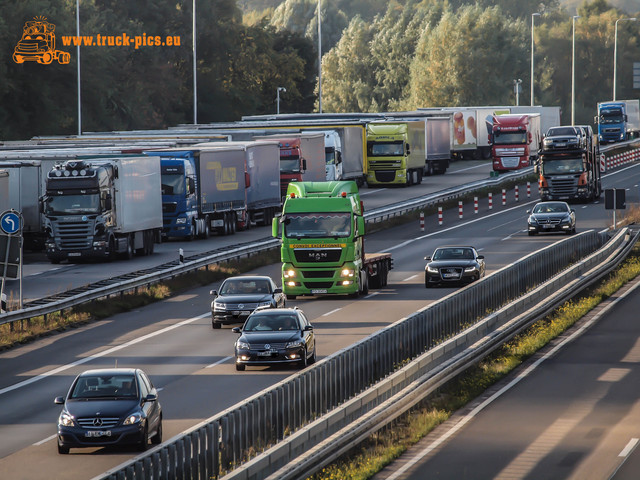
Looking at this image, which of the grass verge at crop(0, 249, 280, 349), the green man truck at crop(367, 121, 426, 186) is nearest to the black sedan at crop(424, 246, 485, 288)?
the grass verge at crop(0, 249, 280, 349)

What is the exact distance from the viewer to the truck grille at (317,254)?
129ft

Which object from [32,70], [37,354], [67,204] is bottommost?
[37,354]

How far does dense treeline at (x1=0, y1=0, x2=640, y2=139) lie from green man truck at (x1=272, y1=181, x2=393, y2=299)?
57.4 metres

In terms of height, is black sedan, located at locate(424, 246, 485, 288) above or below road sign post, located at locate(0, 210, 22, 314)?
below

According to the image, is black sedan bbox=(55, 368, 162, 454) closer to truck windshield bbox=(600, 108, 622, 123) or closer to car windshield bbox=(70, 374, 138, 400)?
car windshield bbox=(70, 374, 138, 400)

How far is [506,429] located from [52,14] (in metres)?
83.3

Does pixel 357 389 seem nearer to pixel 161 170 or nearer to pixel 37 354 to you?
pixel 37 354

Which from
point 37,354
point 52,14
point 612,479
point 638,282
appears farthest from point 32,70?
point 612,479

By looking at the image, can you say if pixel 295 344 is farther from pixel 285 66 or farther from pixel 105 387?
pixel 285 66

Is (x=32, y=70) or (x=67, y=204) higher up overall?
(x=32, y=70)

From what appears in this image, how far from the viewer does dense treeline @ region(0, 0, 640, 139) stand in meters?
99.6

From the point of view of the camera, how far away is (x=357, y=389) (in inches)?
876

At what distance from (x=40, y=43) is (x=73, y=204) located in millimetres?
51771

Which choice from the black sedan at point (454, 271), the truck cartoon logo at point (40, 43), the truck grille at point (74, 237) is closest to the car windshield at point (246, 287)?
the black sedan at point (454, 271)
